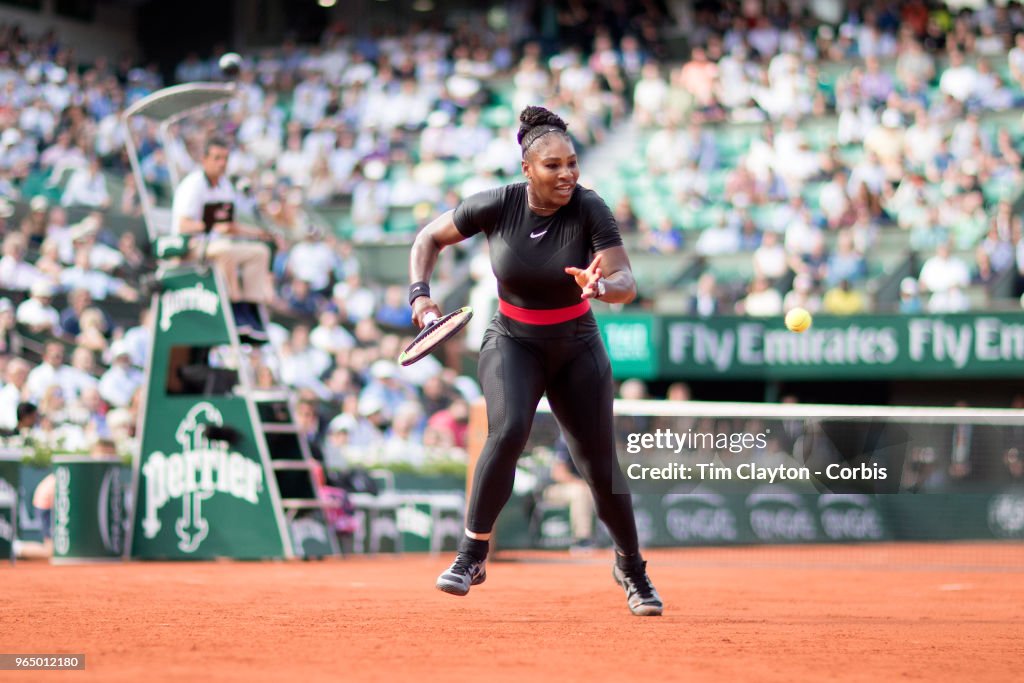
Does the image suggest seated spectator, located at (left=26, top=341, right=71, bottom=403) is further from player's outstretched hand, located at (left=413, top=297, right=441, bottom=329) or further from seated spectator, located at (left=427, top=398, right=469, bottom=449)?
player's outstretched hand, located at (left=413, top=297, right=441, bottom=329)

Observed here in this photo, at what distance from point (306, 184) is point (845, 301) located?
10.0 metres

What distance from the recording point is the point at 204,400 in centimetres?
1239

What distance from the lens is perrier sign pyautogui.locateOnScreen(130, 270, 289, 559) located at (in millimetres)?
12148

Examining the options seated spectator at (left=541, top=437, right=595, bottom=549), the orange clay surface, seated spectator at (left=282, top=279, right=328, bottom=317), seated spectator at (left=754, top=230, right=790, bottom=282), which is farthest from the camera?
seated spectator at (left=282, top=279, right=328, bottom=317)

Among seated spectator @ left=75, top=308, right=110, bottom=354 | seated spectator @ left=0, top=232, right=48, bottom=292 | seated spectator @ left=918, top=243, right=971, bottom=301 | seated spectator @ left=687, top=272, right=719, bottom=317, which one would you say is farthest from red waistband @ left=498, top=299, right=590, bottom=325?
seated spectator @ left=918, top=243, right=971, bottom=301

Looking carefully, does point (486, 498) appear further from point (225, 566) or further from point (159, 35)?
point (159, 35)

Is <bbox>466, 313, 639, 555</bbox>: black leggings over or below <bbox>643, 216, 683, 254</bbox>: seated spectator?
below

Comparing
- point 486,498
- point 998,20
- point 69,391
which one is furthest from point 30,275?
point 998,20

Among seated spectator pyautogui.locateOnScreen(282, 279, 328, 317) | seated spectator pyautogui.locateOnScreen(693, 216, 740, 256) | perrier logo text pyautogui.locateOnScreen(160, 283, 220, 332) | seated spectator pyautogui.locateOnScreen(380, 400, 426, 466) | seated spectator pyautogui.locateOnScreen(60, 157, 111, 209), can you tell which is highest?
seated spectator pyautogui.locateOnScreen(60, 157, 111, 209)

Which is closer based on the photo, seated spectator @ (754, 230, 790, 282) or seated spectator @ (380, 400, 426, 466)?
seated spectator @ (380, 400, 426, 466)

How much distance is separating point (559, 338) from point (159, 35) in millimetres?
26868

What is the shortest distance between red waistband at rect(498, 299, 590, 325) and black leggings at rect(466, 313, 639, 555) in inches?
1.1

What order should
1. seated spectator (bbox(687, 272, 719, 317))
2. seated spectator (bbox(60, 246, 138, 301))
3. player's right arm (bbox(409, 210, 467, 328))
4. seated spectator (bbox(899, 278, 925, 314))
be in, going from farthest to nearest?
seated spectator (bbox(687, 272, 719, 317))
seated spectator (bbox(899, 278, 925, 314))
seated spectator (bbox(60, 246, 138, 301))
player's right arm (bbox(409, 210, 467, 328))

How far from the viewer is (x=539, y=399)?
697 centimetres
